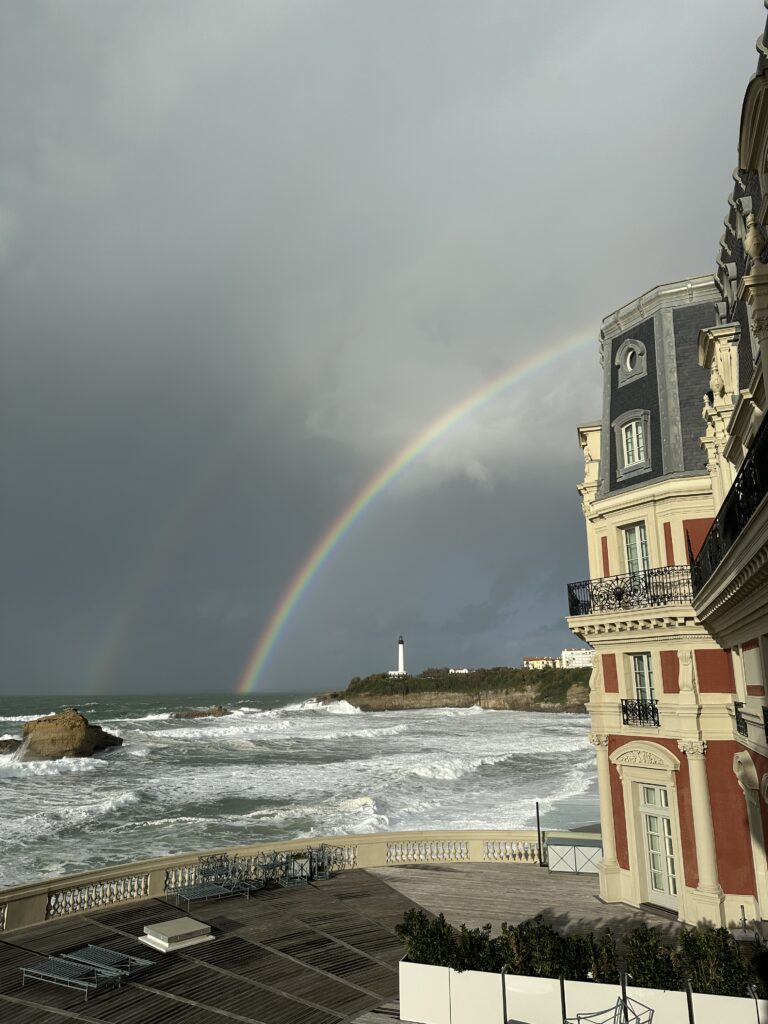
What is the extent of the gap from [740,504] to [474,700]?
17328cm

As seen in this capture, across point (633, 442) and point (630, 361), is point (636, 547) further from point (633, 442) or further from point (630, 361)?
→ point (630, 361)

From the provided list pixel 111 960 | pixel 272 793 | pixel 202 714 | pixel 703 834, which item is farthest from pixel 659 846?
pixel 202 714

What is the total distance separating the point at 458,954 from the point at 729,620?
802 centimetres

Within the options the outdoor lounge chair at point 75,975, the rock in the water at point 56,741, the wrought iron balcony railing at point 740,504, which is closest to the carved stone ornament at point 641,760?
the wrought iron balcony railing at point 740,504

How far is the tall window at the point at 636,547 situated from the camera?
1953 centimetres

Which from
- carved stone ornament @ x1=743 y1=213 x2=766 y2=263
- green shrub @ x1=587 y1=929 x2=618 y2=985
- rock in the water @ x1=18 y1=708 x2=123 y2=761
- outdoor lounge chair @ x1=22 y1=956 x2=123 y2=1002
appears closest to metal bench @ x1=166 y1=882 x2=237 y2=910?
outdoor lounge chair @ x1=22 y1=956 x2=123 y2=1002

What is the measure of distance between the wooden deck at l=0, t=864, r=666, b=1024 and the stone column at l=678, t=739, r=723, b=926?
1.68 m

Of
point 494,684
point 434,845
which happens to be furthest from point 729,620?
point 494,684

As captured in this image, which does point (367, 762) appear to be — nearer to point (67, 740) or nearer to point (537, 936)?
point (67, 740)

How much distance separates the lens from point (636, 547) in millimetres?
19844

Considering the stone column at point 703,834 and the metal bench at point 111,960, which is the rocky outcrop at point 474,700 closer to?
the stone column at point 703,834

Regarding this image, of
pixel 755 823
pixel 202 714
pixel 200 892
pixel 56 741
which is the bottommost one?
pixel 202 714

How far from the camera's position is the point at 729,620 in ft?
46.9

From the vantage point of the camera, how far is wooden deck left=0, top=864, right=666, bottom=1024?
12.7 meters
